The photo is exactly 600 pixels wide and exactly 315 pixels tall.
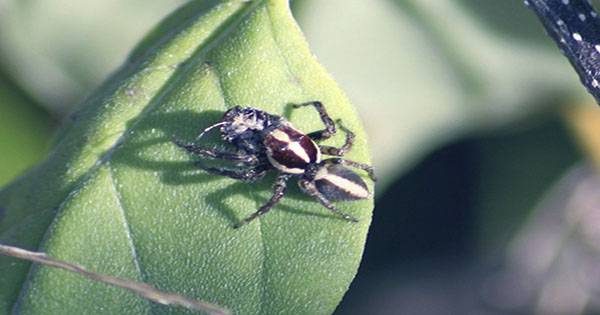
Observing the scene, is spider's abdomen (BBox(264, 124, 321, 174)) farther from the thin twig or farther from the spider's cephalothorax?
the thin twig

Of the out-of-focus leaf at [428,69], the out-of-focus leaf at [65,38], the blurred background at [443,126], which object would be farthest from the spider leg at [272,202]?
the out-of-focus leaf at [65,38]

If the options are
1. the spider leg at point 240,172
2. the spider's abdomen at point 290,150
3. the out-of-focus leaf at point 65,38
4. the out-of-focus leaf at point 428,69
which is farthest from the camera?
the out-of-focus leaf at point 65,38

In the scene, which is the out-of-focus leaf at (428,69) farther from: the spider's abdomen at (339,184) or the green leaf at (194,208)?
the green leaf at (194,208)

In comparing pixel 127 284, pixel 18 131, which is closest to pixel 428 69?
pixel 18 131

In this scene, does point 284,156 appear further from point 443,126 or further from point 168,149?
point 443,126

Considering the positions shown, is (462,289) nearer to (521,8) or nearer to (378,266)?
(378,266)
